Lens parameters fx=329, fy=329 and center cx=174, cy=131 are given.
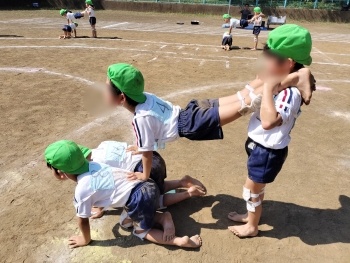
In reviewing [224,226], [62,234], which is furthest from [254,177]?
[62,234]

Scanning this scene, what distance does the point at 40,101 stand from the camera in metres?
5.98

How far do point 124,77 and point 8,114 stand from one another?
3627 mm

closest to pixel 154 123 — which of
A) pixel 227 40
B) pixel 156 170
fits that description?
pixel 156 170

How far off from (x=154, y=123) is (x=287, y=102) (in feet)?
3.54

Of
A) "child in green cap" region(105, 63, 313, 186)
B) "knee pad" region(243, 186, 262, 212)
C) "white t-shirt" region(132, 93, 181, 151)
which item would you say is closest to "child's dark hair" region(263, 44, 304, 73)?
"child in green cap" region(105, 63, 313, 186)

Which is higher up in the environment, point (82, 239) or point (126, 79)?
point (126, 79)

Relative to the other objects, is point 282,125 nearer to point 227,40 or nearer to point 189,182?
point 189,182

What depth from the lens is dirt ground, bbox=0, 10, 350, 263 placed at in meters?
2.89

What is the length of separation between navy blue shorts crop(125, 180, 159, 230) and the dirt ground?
0.24 m

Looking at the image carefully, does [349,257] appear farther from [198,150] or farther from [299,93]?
[198,150]

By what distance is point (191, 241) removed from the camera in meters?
2.87

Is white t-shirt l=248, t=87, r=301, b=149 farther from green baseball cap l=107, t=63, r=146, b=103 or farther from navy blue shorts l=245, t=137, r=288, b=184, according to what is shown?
green baseball cap l=107, t=63, r=146, b=103

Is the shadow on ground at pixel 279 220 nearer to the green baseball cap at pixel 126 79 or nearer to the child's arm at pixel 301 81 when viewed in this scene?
the green baseball cap at pixel 126 79

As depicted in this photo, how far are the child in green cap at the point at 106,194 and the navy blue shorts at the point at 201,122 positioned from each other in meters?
0.58
